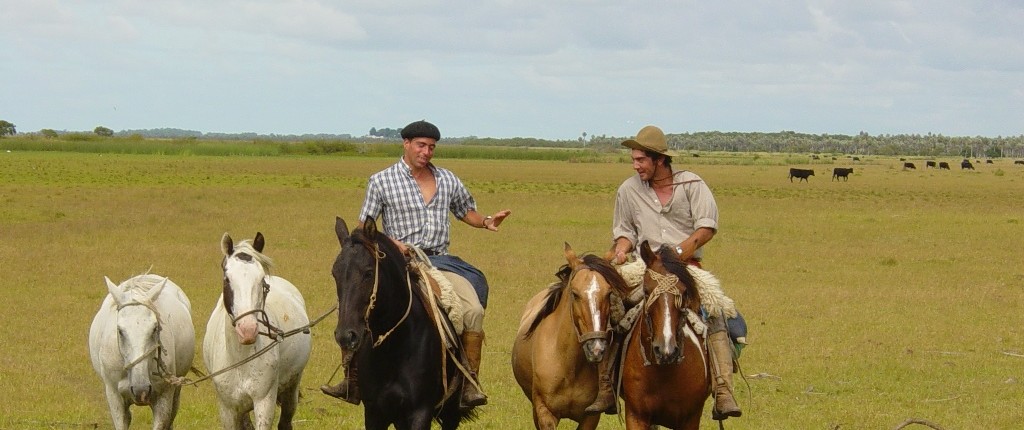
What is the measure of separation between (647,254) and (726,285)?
1216 cm

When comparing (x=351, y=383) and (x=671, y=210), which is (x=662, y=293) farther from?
(x=351, y=383)

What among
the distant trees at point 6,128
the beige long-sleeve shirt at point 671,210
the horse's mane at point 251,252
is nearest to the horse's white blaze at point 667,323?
the beige long-sleeve shirt at point 671,210

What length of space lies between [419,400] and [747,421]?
355 cm

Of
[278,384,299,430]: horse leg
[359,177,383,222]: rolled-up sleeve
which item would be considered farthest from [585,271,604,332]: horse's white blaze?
[278,384,299,430]: horse leg

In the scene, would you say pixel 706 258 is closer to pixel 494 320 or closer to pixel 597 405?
pixel 494 320

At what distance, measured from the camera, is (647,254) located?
22.8 ft

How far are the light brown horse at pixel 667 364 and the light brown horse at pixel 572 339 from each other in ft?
0.69

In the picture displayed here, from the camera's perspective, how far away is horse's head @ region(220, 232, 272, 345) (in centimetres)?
671

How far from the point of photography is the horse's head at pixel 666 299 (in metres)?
6.55

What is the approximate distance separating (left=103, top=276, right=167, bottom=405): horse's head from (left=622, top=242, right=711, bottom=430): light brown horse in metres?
2.85

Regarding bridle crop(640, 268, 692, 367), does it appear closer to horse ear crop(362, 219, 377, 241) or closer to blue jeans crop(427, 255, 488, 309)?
blue jeans crop(427, 255, 488, 309)

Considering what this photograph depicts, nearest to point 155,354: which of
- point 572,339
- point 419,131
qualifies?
point 419,131

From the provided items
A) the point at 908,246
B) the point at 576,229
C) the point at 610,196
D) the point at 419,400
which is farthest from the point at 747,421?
the point at 610,196

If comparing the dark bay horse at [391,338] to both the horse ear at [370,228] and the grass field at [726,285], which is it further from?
the grass field at [726,285]
